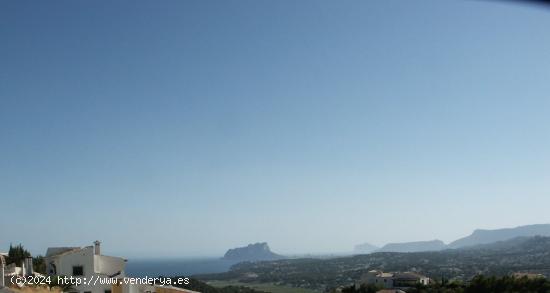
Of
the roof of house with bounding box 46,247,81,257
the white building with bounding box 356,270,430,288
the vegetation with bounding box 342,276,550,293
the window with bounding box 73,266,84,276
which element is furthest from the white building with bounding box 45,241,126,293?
the white building with bounding box 356,270,430,288

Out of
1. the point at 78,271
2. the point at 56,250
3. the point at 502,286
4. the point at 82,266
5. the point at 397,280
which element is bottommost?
the point at 397,280

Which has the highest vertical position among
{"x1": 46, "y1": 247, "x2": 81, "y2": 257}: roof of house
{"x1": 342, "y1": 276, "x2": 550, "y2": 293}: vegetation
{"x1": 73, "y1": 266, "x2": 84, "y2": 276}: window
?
{"x1": 46, "y1": 247, "x2": 81, "y2": 257}: roof of house

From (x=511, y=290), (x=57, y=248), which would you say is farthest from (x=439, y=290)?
(x=57, y=248)

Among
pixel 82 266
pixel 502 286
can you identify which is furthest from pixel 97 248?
pixel 502 286

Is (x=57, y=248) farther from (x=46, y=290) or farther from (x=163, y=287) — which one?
(x=46, y=290)

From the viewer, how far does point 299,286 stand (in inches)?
4904

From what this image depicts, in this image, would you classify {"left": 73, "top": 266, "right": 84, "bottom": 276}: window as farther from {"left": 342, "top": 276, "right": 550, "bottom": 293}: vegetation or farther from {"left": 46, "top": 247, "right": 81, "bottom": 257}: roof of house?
{"left": 342, "top": 276, "right": 550, "bottom": 293}: vegetation

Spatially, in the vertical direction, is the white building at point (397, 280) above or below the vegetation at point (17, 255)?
below

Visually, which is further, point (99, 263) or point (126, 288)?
point (99, 263)

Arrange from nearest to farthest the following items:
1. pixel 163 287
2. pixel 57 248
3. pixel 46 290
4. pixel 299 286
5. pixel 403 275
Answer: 1. pixel 46 290
2. pixel 163 287
3. pixel 57 248
4. pixel 403 275
5. pixel 299 286

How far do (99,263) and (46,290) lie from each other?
8.93 metres

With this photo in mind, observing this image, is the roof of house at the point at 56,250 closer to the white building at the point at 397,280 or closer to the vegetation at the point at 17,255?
the vegetation at the point at 17,255

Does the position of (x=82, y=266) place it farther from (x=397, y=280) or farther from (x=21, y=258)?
(x=397, y=280)

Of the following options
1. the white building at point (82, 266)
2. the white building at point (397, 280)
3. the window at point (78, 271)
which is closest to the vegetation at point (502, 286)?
the white building at point (397, 280)
